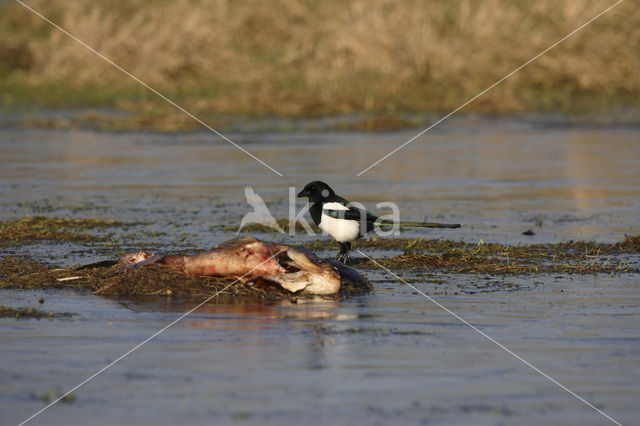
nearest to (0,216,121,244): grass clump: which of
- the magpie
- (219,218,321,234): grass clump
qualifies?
(219,218,321,234): grass clump

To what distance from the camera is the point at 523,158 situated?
20.0 m

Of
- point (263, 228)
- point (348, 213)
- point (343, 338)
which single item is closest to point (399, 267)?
point (348, 213)

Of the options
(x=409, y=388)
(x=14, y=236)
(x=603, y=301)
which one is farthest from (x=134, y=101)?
(x=409, y=388)

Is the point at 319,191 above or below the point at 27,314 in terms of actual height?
above

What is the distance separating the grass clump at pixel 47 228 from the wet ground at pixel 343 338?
0.31 metres

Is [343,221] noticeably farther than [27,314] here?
Yes

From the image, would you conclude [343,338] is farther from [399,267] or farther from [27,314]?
[399,267]

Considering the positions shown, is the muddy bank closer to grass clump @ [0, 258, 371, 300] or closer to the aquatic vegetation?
grass clump @ [0, 258, 371, 300]

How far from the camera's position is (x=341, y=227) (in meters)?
10.3

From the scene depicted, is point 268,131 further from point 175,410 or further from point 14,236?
point 175,410

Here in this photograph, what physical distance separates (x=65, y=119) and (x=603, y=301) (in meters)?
18.3

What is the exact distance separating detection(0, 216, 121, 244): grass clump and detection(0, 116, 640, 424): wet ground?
306 millimetres

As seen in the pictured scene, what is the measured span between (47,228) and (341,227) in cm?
369

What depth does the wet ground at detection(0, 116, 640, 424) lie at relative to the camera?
596 centimetres
